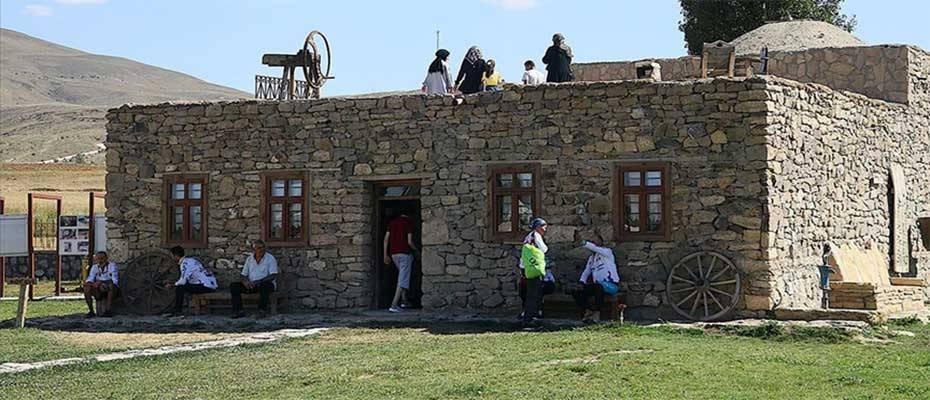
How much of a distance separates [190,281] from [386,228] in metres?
3.08

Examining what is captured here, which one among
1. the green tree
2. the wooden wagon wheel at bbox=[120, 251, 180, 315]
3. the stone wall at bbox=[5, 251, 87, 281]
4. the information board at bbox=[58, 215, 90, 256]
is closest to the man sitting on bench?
the wooden wagon wheel at bbox=[120, 251, 180, 315]

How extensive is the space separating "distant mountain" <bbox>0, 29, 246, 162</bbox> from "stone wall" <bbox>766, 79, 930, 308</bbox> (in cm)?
5697

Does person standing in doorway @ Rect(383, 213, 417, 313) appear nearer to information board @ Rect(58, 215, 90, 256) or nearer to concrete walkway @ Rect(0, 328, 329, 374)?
concrete walkway @ Rect(0, 328, 329, 374)

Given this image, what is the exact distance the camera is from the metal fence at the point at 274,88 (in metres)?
22.3

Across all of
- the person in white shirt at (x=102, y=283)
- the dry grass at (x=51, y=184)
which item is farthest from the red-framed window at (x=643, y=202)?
the dry grass at (x=51, y=184)

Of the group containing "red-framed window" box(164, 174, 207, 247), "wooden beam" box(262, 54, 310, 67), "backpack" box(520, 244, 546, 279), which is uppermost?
"wooden beam" box(262, 54, 310, 67)

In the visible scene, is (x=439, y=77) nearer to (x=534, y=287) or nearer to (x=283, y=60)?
(x=283, y=60)

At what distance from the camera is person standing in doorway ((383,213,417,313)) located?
1966cm

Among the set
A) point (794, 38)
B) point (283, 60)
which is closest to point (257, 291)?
point (283, 60)

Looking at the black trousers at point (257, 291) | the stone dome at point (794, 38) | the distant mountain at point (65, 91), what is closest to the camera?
the black trousers at point (257, 291)

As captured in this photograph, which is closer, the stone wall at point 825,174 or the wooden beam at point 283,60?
the stone wall at point 825,174

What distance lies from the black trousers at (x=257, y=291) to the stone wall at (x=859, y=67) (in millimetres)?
9347

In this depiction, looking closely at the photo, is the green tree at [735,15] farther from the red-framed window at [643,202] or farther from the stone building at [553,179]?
the red-framed window at [643,202]

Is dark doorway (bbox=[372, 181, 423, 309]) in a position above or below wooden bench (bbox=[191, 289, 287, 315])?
above
